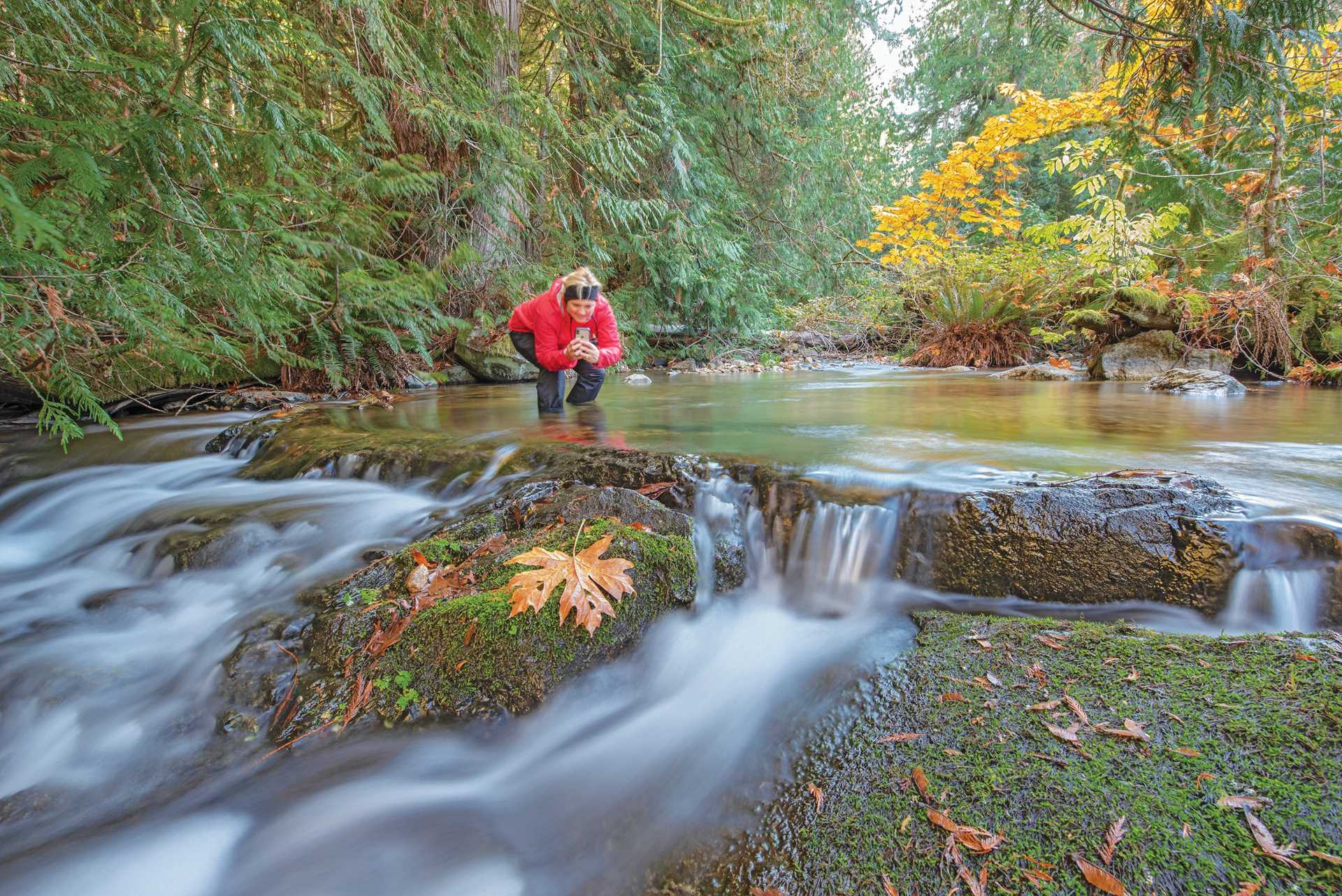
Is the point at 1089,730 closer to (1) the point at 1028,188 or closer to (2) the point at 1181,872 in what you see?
(2) the point at 1181,872

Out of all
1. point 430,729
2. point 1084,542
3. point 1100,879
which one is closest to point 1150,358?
point 1084,542

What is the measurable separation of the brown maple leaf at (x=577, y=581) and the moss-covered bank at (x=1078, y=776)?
785 millimetres

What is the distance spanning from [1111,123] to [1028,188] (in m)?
14.4

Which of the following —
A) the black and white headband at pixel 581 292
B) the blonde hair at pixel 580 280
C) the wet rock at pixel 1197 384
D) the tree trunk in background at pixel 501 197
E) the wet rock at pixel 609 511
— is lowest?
the wet rock at pixel 609 511

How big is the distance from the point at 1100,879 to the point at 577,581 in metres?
1.50

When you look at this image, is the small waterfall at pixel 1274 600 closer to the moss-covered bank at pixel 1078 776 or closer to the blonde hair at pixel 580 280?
the moss-covered bank at pixel 1078 776

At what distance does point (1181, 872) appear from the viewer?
1115 mm

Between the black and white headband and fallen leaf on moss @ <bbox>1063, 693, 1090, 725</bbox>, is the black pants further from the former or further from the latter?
fallen leaf on moss @ <bbox>1063, 693, 1090, 725</bbox>

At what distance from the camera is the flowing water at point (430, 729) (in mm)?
1554

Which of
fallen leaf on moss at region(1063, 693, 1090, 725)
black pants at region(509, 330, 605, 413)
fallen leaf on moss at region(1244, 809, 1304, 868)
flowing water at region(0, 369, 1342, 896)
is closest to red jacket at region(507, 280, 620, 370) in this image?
black pants at region(509, 330, 605, 413)

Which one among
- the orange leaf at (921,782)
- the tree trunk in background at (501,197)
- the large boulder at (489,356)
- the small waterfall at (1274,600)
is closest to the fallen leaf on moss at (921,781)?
the orange leaf at (921,782)

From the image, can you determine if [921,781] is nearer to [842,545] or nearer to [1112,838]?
[1112,838]

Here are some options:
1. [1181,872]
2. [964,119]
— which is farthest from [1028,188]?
[1181,872]

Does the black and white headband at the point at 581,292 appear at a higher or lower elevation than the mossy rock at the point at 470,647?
higher
